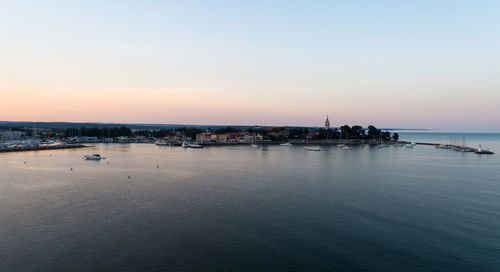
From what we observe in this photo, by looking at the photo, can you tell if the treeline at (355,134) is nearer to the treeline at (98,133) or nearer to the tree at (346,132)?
the tree at (346,132)

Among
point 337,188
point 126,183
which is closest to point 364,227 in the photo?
point 337,188

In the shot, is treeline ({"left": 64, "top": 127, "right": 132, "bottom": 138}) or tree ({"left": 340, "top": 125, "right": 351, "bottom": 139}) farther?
treeline ({"left": 64, "top": 127, "right": 132, "bottom": 138})

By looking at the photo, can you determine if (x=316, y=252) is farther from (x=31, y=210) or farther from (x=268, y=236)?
(x=31, y=210)

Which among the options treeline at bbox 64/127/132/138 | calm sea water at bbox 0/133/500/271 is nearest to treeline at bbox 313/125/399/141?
treeline at bbox 64/127/132/138

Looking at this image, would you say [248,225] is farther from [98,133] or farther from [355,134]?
[98,133]

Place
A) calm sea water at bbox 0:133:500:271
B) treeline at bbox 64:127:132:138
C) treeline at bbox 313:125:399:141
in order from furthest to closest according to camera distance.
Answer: treeline at bbox 64:127:132:138, treeline at bbox 313:125:399:141, calm sea water at bbox 0:133:500:271

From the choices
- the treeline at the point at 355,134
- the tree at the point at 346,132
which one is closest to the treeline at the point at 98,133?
the treeline at the point at 355,134

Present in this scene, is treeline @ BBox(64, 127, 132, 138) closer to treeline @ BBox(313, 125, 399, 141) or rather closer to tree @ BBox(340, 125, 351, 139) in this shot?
treeline @ BBox(313, 125, 399, 141)

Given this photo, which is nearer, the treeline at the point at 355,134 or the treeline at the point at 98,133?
the treeline at the point at 355,134

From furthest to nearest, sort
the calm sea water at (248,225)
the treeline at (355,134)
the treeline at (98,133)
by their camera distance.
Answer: the treeline at (98,133), the treeline at (355,134), the calm sea water at (248,225)
